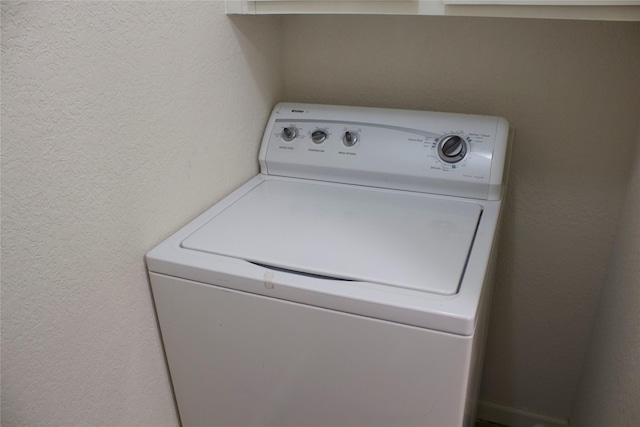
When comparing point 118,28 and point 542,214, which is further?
point 542,214

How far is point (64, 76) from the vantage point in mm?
647

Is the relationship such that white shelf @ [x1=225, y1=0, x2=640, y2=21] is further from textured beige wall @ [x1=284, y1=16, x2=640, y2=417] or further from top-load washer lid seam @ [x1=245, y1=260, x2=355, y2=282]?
top-load washer lid seam @ [x1=245, y1=260, x2=355, y2=282]

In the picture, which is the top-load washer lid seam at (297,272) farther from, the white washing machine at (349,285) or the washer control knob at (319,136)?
the washer control knob at (319,136)

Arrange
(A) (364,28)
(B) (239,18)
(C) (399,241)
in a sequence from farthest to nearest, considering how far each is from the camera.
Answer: (A) (364,28) < (B) (239,18) < (C) (399,241)

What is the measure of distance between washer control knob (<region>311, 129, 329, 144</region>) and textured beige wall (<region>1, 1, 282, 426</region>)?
0.79 feet

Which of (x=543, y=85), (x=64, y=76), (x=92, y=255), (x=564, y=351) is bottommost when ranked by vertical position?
(x=564, y=351)

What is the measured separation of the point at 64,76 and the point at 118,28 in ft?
0.43

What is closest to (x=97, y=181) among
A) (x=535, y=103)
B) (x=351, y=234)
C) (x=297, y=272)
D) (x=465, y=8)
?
(x=297, y=272)

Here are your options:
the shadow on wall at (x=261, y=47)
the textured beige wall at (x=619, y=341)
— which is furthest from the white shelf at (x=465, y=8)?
the textured beige wall at (x=619, y=341)

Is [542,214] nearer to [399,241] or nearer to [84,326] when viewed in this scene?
[399,241]

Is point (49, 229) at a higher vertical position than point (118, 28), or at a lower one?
lower

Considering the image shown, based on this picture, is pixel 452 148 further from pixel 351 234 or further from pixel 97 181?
pixel 97 181

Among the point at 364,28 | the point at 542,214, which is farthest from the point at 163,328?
the point at 542,214

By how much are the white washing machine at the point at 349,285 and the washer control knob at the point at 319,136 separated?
0.04m
